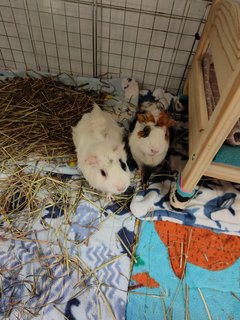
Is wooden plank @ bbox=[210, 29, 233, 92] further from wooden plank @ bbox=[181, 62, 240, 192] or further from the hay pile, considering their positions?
the hay pile

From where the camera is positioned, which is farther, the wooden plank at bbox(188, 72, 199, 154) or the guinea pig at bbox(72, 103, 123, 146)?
the guinea pig at bbox(72, 103, 123, 146)

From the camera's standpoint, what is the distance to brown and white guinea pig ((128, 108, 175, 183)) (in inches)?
64.4

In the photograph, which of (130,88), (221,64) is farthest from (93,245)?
(130,88)

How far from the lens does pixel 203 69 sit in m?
1.83

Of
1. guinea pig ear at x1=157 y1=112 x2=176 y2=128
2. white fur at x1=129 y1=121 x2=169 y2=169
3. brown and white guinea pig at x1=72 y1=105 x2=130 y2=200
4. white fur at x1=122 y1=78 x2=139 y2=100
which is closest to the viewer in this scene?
brown and white guinea pig at x1=72 y1=105 x2=130 y2=200

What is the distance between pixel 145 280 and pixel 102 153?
2.57 ft

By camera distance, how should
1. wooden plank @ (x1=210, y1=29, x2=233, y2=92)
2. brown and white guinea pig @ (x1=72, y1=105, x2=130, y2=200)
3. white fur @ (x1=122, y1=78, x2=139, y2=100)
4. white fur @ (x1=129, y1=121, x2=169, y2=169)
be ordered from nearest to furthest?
wooden plank @ (x1=210, y1=29, x2=233, y2=92) < brown and white guinea pig @ (x1=72, y1=105, x2=130, y2=200) < white fur @ (x1=129, y1=121, x2=169, y2=169) < white fur @ (x1=122, y1=78, x2=139, y2=100)

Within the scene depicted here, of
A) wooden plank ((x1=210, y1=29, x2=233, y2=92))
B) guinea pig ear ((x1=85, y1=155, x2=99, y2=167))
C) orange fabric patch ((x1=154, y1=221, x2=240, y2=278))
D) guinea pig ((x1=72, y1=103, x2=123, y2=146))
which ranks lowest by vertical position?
orange fabric patch ((x1=154, y1=221, x2=240, y2=278))

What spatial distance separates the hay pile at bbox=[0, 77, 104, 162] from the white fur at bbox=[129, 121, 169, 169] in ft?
1.77

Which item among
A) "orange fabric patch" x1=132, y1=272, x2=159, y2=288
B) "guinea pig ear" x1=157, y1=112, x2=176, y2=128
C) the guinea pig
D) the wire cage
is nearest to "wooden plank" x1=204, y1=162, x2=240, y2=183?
"guinea pig ear" x1=157, y1=112, x2=176, y2=128

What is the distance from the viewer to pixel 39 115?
2.19 meters

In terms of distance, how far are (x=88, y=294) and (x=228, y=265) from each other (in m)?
0.87

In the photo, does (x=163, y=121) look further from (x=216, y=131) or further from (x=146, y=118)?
(x=216, y=131)

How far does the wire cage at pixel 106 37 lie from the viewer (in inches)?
78.4
